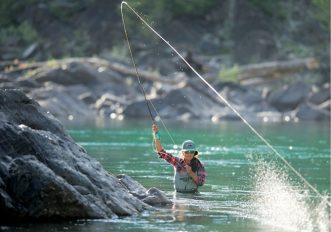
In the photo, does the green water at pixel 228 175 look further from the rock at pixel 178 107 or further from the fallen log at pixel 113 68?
the fallen log at pixel 113 68

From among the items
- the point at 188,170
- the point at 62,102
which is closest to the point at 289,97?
the point at 62,102

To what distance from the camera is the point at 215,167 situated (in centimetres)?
3012

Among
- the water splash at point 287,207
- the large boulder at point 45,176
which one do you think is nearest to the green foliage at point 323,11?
the water splash at point 287,207

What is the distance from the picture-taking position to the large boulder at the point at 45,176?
54.7 feet

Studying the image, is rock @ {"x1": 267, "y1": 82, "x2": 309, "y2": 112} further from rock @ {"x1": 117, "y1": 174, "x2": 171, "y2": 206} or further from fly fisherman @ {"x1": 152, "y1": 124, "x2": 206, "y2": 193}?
rock @ {"x1": 117, "y1": 174, "x2": 171, "y2": 206}

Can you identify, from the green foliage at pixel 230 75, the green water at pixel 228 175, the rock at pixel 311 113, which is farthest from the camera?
the green foliage at pixel 230 75

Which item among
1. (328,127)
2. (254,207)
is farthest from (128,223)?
(328,127)

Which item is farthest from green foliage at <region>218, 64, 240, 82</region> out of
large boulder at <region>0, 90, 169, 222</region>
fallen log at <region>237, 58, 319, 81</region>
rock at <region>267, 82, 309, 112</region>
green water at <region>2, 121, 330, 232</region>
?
large boulder at <region>0, 90, 169, 222</region>

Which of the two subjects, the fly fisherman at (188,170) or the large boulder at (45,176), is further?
the fly fisherman at (188,170)

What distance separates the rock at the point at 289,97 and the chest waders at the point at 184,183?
42383mm

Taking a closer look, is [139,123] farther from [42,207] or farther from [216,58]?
[42,207]

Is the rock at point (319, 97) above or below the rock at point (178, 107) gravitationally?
above

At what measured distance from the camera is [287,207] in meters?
20.0

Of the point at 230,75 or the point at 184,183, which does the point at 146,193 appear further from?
the point at 230,75
